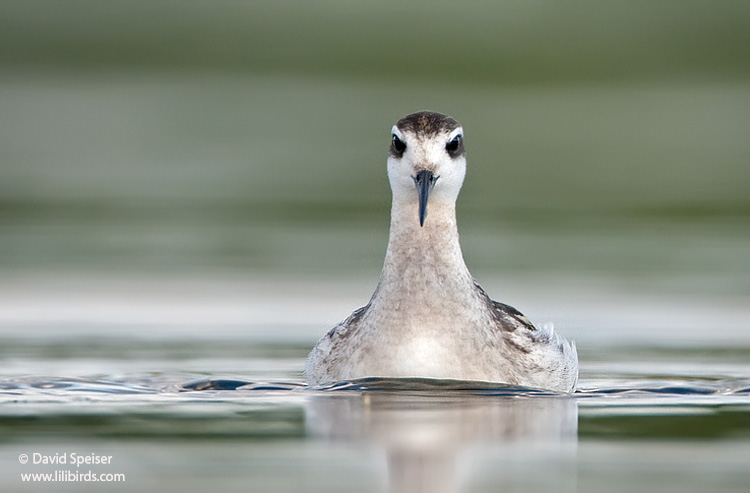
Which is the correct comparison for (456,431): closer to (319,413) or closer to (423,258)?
(319,413)

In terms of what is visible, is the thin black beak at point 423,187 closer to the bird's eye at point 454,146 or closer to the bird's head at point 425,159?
the bird's head at point 425,159

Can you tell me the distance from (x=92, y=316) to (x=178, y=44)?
35.5m

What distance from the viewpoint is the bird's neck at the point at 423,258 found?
12.0 meters

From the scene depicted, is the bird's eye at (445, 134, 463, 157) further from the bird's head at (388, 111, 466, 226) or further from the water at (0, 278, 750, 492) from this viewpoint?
the water at (0, 278, 750, 492)

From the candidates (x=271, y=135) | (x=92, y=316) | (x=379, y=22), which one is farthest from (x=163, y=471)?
(x=379, y=22)

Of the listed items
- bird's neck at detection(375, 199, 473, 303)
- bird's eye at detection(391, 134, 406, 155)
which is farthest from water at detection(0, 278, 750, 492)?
bird's eye at detection(391, 134, 406, 155)

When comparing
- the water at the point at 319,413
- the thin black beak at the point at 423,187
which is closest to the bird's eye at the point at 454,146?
the thin black beak at the point at 423,187

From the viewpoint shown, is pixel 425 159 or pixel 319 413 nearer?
pixel 319 413

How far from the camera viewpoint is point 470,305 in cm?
1198

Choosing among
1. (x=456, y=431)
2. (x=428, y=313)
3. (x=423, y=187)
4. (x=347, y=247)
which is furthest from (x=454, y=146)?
(x=347, y=247)

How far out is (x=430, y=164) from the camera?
11.8 m

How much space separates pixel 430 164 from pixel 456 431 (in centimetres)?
267

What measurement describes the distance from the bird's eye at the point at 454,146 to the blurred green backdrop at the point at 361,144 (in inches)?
266

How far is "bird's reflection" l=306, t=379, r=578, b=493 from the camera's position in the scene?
326 inches
